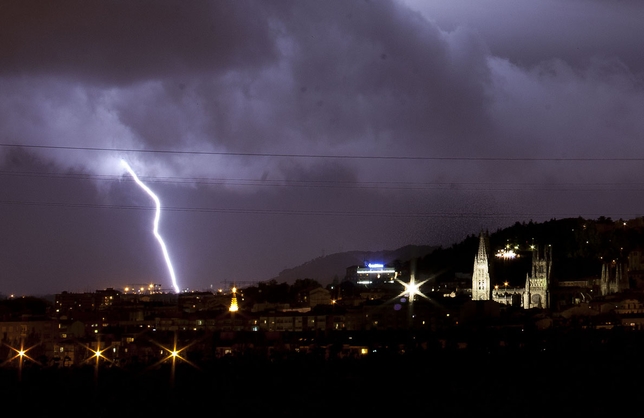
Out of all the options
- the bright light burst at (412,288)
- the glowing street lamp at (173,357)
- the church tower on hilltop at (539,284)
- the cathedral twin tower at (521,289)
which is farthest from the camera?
the cathedral twin tower at (521,289)

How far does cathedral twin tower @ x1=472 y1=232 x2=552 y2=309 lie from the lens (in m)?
110

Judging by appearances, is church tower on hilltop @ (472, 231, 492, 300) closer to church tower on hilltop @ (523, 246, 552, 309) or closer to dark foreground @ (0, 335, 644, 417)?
church tower on hilltop @ (523, 246, 552, 309)

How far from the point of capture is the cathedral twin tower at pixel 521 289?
110 metres

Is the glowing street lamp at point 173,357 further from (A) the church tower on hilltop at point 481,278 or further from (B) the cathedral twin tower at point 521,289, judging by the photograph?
(B) the cathedral twin tower at point 521,289

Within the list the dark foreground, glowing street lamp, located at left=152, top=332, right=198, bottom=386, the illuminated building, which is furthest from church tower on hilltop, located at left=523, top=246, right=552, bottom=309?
the dark foreground

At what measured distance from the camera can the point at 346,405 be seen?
43875mm

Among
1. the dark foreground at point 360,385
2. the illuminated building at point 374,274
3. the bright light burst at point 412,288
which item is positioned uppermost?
the illuminated building at point 374,274

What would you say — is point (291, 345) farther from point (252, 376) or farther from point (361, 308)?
point (361, 308)

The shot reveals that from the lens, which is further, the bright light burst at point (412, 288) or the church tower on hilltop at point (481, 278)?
the church tower on hilltop at point (481, 278)

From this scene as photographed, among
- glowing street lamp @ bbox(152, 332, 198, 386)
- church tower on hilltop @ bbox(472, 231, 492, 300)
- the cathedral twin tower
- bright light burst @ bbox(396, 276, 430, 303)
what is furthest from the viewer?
church tower on hilltop @ bbox(472, 231, 492, 300)

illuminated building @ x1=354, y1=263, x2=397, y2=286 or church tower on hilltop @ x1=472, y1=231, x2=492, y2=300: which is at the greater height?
illuminated building @ x1=354, y1=263, x2=397, y2=286

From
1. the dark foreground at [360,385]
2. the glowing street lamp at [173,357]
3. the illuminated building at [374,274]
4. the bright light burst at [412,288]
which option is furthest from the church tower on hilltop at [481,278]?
the dark foreground at [360,385]

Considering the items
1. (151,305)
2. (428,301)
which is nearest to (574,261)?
(428,301)

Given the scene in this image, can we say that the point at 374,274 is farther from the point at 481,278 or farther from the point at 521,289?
the point at 521,289
